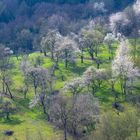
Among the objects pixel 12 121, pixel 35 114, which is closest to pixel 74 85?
pixel 35 114

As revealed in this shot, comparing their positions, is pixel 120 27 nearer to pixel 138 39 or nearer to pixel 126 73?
pixel 138 39

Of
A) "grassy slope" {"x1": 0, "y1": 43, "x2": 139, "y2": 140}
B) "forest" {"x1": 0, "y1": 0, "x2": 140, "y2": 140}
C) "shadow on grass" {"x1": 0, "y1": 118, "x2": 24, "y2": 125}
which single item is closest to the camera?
"forest" {"x1": 0, "y1": 0, "x2": 140, "y2": 140}

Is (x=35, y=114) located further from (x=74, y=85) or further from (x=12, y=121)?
(x=74, y=85)

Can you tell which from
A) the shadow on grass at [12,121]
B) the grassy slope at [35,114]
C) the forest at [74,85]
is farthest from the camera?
the shadow on grass at [12,121]

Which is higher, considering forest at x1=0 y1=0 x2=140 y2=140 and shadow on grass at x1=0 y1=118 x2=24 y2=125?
forest at x1=0 y1=0 x2=140 y2=140

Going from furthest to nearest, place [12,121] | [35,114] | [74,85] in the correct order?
[74,85], [35,114], [12,121]

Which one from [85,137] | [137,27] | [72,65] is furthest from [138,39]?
[85,137]

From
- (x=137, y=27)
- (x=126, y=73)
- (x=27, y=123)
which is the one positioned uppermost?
(x=137, y=27)

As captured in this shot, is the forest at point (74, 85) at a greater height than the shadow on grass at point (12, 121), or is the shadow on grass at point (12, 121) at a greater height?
the forest at point (74, 85)
